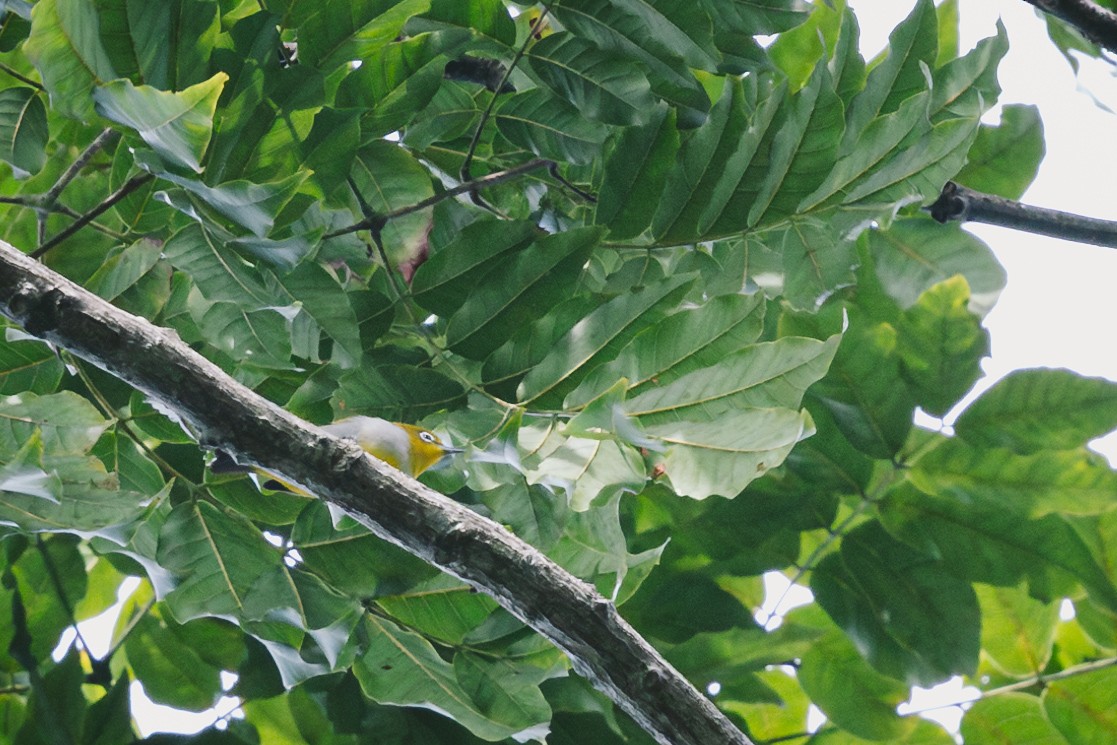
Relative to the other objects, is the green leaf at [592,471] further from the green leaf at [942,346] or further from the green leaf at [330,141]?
the green leaf at [942,346]

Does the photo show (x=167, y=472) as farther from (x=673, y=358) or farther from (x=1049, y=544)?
(x=1049, y=544)

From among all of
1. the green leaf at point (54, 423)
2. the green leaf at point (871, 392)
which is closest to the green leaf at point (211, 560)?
the green leaf at point (54, 423)

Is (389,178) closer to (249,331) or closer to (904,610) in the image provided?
(249,331)

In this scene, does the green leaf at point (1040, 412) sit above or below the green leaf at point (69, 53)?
below

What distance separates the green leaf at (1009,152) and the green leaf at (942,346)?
11.0 inches

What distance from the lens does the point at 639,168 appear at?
0.86 metres

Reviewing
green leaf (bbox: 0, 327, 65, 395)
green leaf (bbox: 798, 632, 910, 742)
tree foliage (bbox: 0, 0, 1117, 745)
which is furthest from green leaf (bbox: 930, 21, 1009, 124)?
green leaf (bbox: 0, 327, 65, 395)

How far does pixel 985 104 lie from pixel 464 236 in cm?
46

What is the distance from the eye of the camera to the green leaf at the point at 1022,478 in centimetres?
96

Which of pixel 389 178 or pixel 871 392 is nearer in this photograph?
pixel 389 178

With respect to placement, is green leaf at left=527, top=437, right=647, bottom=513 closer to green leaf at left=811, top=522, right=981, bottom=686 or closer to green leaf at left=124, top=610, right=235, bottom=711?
green leaf at left=811, top=522, right=981, bottom=686

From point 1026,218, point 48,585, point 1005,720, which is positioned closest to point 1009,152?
point 1026,218

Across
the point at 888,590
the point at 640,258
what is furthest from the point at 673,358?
the point at 888,590

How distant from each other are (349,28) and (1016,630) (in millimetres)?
904
